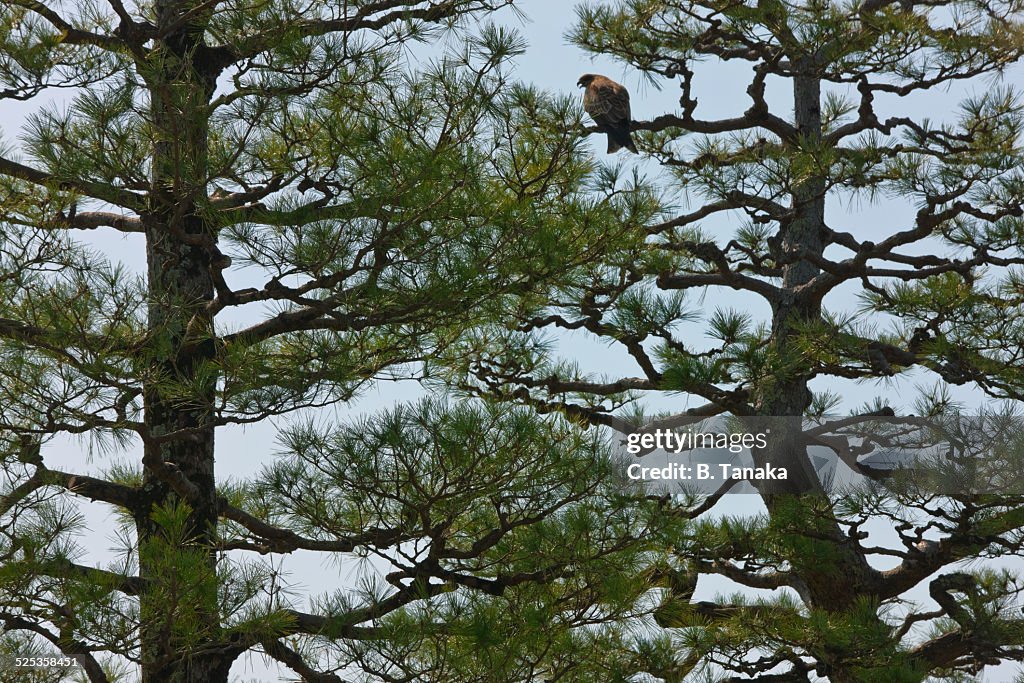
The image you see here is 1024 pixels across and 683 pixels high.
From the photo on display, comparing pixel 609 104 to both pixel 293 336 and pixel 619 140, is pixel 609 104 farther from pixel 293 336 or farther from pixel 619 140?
pixel 293 336

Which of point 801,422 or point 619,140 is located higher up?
point 619,140

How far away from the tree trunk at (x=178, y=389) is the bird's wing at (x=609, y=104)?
168cm

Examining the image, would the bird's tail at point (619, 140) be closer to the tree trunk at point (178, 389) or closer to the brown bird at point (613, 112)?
the brown bird at point (613, 112)

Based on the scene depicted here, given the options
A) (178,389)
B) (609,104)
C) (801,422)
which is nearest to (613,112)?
(609,104)

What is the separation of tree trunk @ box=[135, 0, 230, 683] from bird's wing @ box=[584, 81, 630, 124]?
66.0 inches

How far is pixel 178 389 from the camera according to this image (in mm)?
2598

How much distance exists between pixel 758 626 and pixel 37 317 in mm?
2540

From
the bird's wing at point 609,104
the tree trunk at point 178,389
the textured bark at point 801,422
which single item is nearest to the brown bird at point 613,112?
the bird's wing at point 609,104

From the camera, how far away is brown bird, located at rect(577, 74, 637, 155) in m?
4.32

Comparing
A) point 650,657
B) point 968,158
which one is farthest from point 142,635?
point 968,158

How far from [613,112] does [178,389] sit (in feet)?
7.51

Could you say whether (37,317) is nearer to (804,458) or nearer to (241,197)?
(241,197)

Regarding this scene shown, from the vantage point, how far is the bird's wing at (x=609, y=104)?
14.2ft

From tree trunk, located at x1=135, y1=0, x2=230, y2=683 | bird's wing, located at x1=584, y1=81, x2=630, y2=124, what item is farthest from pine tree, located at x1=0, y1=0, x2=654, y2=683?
bird's wing, located at x1=584, y1=81, x2=630, y2=124
